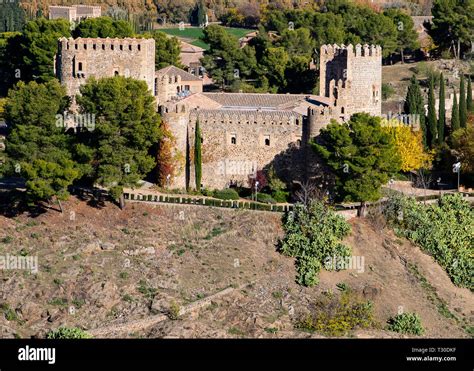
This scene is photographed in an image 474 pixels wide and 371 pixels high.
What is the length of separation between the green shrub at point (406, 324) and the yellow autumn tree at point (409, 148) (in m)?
13.6

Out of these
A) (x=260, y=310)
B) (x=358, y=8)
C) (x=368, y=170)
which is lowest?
(x=260, y=310)

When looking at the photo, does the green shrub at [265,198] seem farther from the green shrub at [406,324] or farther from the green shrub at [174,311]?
the green shrub at [174,311]

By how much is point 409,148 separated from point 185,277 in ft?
54.8

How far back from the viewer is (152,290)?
57.2 m

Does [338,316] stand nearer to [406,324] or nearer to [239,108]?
[406,324]

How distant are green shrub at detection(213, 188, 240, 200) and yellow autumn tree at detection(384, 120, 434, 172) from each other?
9020 mm

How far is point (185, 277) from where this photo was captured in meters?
58.6

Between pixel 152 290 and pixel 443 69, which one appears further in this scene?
pixel 443 69

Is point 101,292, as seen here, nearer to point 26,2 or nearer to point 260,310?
point 260,310

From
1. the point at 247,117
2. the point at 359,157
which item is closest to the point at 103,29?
the point at 247,117

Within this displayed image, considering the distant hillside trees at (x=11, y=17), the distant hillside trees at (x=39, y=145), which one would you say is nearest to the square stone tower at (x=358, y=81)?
the distant hillside trees at (x=39, y=145)

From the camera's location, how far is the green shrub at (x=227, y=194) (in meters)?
65.2
